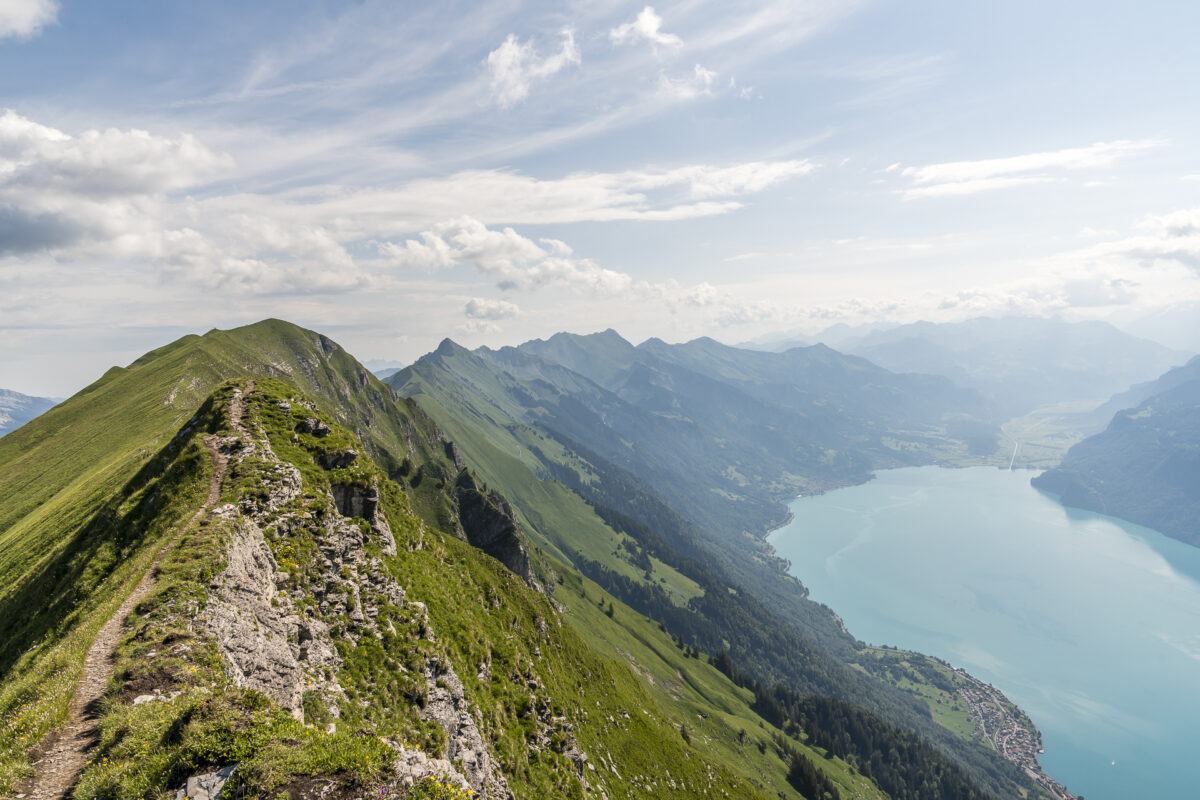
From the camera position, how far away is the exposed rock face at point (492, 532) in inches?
5162

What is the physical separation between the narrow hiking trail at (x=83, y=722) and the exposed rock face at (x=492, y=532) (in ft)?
352

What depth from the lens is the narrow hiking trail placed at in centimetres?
1488

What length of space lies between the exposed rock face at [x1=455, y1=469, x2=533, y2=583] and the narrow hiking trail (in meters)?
107

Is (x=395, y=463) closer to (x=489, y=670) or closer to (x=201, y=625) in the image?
(x=489, y=670)

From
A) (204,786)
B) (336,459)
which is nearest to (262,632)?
(204,786)

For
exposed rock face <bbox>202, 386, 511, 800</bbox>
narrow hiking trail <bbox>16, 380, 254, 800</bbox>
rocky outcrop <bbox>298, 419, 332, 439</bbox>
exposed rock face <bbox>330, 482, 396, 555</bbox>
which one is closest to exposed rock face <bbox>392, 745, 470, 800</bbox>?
exposed rock face <bbox>202, 386, 511, 800</bbox>

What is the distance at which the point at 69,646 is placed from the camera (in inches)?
865

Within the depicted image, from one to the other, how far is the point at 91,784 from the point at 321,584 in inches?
710

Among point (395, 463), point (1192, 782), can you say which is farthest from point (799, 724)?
point (395, 463)

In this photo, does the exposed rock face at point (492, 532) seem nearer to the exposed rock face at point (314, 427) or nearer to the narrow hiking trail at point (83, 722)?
the exposed rock face at point (314, 427)

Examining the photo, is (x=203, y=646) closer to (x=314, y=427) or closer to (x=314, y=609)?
(x=314, y=609)

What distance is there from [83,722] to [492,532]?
119480 mm

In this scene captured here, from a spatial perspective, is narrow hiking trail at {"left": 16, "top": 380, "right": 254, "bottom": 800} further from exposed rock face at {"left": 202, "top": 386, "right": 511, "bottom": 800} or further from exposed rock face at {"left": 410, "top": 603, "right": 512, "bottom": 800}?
exposed rock face at {"left": 410, "top": 603, "right": 512, "bottom": 800}

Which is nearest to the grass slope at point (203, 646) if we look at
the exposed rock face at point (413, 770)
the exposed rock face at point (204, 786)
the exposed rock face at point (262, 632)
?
the exposed rock face at point (204, 786)
